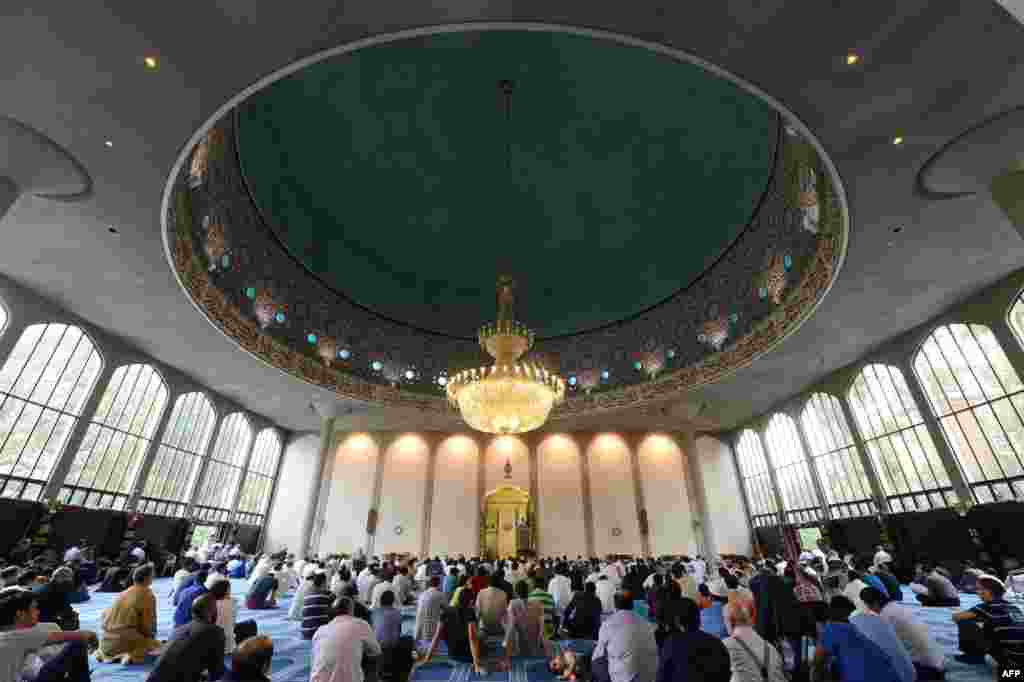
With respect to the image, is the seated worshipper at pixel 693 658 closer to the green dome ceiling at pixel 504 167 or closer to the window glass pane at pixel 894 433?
the green dome ceiling at pixel 504 167

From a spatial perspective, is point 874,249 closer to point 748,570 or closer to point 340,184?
point 748,570

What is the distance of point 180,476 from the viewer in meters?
16.1

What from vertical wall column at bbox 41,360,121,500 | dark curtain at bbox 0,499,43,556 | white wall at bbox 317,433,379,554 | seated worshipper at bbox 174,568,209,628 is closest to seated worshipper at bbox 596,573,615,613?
seated worshipper at bbox 174,568,209,628

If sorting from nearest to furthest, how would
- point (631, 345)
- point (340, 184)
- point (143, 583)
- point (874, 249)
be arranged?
1. point (143, 583)
2. point (874, 249)
3. point (340, 184)
4. point (631, 345)

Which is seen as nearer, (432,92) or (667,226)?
(432,92)

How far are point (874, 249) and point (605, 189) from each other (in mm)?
6363

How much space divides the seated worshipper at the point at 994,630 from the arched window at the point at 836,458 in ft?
38.1

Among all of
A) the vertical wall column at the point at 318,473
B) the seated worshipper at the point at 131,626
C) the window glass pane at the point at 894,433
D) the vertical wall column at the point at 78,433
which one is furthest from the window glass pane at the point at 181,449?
the window glass pane at the point at 894,433

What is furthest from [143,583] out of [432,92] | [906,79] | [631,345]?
[631,345]

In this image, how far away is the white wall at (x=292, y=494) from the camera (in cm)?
1947

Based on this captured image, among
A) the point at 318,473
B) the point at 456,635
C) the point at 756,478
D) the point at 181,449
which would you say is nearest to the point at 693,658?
the point at 456,635

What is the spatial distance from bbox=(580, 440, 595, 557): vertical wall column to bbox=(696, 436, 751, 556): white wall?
177 inches

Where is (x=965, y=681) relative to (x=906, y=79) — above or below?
below

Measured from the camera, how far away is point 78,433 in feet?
41.5
